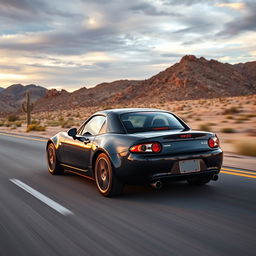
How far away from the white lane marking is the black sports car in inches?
32.6

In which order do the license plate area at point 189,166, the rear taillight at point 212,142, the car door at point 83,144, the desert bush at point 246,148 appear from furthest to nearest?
the desert bush at point 246,148 < the car door at point 83,144 < the rear taillight at point 212,142 < the license plate area at point 189,166

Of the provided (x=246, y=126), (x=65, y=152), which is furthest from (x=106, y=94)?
(x=65, y=152)

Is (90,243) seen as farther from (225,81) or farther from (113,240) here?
(225,81)

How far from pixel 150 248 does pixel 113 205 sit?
6.81 feet

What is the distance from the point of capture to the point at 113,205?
6.48 m

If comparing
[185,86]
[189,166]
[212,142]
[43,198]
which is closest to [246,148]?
[212,142]

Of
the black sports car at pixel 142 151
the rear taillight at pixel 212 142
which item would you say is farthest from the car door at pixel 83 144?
the rear taillight at pixel 212 142

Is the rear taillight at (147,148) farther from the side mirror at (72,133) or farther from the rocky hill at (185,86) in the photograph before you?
the rocky hill at (185,86)

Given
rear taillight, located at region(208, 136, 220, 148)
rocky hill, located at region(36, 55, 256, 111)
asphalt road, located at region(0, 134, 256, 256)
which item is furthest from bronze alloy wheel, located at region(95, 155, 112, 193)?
rocky hill, located at region(36, 55, 256, 111)

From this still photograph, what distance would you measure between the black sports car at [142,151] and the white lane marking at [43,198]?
0.83 meters

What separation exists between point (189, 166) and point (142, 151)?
Answer: 754 millimetres

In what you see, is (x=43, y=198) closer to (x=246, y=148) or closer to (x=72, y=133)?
(x=72, y=133)

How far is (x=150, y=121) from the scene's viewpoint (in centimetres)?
759

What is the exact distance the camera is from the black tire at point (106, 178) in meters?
6.84
